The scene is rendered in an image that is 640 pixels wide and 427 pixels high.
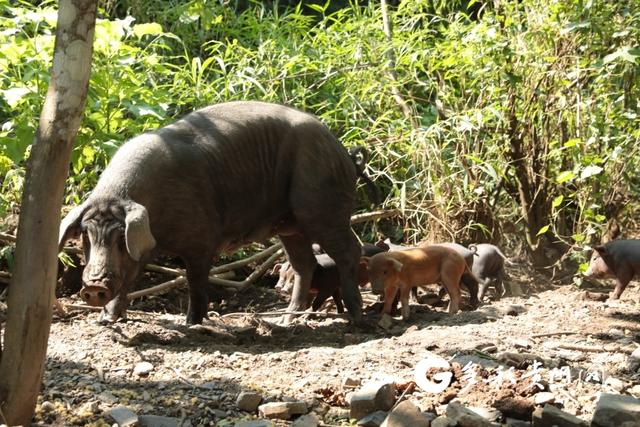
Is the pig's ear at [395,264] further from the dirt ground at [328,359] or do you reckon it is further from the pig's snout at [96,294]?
the pig's snout at [96,294]

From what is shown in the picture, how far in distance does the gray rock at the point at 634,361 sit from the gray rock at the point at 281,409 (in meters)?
1.84

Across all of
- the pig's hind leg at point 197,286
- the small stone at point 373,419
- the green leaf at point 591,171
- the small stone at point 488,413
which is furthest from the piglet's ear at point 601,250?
the small stone at point 373,419

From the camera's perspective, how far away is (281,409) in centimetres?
466

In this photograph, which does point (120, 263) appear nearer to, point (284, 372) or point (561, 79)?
point (284, 372)

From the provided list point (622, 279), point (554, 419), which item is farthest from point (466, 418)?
point (622, 279)

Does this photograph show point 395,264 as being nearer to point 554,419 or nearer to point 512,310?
point 512,310

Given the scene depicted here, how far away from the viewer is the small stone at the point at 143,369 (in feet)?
17.6

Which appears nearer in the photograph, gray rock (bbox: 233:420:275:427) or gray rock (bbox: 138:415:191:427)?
gray rock (bbox: 233:420:275:427)

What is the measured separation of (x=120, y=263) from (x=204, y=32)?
526cm

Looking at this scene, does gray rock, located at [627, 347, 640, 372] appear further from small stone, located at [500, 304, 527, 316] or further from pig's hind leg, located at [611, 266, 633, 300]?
pig's hind leg, located at [611, 266, 633, 300]

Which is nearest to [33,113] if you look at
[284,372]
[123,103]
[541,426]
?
[123,103]

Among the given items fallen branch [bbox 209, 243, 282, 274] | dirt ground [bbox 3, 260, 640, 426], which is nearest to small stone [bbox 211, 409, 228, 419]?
dirt ground [bbox 3, 260, 640, 426]

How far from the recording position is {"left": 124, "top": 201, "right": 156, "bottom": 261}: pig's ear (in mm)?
5957

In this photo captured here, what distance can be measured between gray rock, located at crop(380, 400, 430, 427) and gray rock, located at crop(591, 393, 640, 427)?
73 cm
